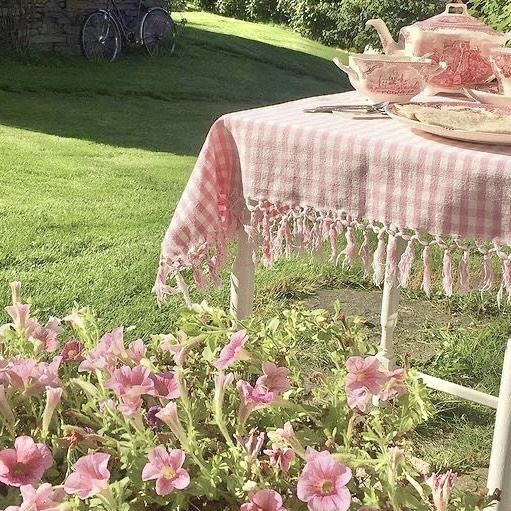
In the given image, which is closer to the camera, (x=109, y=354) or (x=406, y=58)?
(x=109, y=354)

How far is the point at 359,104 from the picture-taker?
2230 mm

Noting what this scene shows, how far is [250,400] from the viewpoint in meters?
1.41

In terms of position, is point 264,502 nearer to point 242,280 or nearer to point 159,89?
point 242,280

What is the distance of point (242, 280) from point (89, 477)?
44.2 inches

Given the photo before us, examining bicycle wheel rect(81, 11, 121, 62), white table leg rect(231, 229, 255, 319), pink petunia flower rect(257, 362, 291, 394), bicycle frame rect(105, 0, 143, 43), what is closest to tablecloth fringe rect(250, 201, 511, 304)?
white table leg rect(231, 229, 255, 319)

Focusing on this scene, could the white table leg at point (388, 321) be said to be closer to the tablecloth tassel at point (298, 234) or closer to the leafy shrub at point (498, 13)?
the tablecloth tassel at point (298, 234)

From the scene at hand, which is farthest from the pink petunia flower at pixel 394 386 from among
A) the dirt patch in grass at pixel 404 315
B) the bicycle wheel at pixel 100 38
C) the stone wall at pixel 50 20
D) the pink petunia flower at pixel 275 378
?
the bicycle wheel at pixel 100 38

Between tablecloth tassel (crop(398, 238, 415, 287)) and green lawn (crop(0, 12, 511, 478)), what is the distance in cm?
88

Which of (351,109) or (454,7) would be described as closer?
(351,109)

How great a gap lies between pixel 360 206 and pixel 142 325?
5.65ft

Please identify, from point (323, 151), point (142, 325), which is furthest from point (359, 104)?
point (142, 325)

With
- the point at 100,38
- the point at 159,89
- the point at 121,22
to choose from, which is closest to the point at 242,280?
the point at 159,89

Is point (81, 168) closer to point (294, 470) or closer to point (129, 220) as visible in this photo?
point (129, 220)

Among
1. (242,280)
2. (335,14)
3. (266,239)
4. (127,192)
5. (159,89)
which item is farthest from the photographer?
(335,14)
